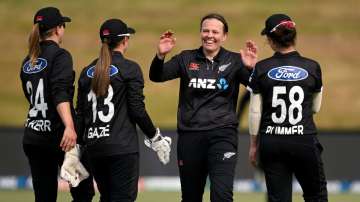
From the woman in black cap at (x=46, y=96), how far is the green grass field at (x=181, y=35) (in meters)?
12.3

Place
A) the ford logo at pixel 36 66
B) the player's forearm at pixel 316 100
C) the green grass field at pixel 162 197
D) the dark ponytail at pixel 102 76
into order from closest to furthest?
the dark ponytail at pixel 102 76 → the player's forearm at pixel 316 100 → the ford logo at pixel 36 66 → the green grass field at pixel 162 197

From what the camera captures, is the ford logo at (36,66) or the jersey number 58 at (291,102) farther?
the ford logo at (36,66)

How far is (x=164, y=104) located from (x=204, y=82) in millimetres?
13174

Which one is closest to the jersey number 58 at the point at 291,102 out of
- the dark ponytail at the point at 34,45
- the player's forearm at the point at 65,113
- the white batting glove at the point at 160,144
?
the white batting glove at the point at 160,144

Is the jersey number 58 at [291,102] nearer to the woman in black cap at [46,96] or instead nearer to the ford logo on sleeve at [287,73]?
the ford logo on sleeve at [287,73]

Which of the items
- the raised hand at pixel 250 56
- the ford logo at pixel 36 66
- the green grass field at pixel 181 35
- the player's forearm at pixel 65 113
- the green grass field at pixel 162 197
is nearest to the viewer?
the player's forearm at pixel 65 113

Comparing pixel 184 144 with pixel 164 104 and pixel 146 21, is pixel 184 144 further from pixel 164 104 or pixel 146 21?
pixel 146 21

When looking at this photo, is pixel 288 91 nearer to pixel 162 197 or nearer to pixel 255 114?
pixel 255 114

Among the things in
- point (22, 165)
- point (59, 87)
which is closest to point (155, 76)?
point (59, 87)

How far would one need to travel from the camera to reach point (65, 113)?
7.61 m

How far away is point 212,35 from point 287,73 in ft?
2.78

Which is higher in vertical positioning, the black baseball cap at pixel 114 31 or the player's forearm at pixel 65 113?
the black baseball cap at pixel 114 31

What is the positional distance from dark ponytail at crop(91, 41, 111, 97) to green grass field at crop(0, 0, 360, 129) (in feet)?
41.6

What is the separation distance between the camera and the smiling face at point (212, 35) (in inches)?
315
